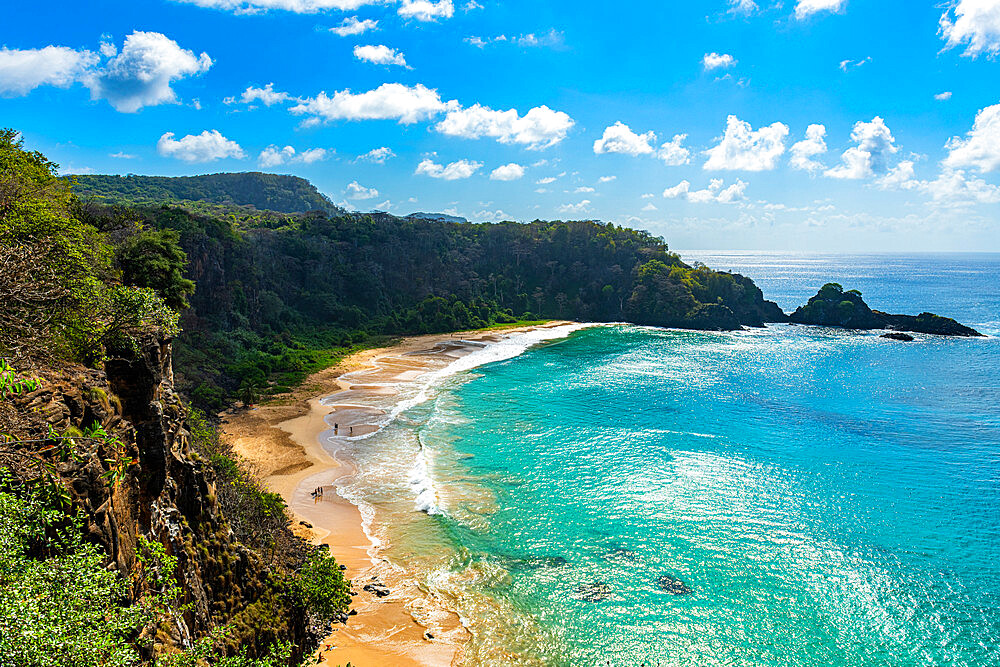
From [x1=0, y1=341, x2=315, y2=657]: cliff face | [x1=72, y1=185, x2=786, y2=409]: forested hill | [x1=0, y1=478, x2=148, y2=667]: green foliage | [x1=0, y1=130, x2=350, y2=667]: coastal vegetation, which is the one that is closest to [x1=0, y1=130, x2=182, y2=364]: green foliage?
[x1=0, y1=130, x2=350, y2=667]: coastal vegetation

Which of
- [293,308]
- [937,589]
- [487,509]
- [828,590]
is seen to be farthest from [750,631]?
[293,308]

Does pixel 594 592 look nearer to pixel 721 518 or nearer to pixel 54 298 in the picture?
pixel 721 518

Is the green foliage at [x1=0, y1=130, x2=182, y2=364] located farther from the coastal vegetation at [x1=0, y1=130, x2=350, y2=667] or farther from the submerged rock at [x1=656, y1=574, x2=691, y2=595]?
the submerged rock at [x1=656, y1=574, x2=691, y2=595]

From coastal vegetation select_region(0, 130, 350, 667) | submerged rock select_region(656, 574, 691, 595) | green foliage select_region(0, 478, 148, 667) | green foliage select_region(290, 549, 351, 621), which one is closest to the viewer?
green foliage select_region(0, 478, 148, 667)

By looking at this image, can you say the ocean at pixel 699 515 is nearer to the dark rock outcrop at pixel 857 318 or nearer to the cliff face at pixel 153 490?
the cliff face at pixel 153 490

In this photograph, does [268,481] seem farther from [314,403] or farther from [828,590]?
[828,590]

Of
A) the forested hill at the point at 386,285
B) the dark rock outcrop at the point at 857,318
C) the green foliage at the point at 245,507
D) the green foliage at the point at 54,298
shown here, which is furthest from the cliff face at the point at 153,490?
the dark rock outcrop at the point at 857,318
